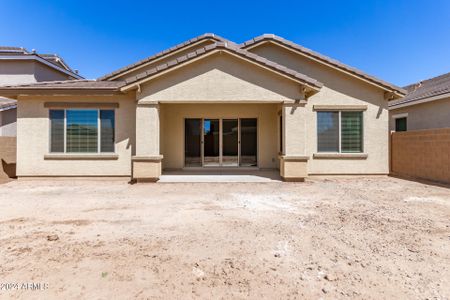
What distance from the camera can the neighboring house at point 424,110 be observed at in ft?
40.6

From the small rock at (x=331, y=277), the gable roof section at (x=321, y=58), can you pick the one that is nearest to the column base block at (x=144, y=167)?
the gable roof section at (x=321, y=58)

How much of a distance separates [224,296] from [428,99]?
15.8m

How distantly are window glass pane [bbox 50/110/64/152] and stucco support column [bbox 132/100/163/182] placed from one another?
3355 millimetres

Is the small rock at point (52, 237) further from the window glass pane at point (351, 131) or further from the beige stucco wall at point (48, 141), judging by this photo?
the window glass pane at point (351, 131)

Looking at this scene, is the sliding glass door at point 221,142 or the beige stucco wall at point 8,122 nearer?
the sliding glass door at point 221,142

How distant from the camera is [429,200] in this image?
22.4 ft

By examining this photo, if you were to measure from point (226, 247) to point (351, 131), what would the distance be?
920 cm

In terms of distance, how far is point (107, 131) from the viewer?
9.92 metres

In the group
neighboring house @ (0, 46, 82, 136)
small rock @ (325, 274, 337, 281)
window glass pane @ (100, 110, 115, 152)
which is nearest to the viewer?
small rock @ (325, 274, 337, 281)

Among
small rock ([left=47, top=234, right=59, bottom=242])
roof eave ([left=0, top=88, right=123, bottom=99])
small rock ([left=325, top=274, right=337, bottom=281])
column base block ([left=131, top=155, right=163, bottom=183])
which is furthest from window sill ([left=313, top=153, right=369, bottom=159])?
small rock ([left=47, top=234, right=59, bottom=242])

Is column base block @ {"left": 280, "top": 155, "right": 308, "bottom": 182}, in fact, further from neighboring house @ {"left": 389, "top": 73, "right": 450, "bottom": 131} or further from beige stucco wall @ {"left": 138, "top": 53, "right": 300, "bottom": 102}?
neighboring house @ {"left": 389, "top": 73, "right": 450, "bottom": 131}

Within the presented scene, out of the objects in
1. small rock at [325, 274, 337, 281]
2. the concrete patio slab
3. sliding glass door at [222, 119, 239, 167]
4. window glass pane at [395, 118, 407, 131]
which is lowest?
small rock at [325, 274, 337, 281]

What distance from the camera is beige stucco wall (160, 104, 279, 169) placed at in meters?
12.2

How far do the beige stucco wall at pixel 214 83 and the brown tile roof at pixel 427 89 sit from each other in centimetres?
966
